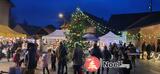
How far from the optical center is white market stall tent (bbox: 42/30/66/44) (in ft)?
134

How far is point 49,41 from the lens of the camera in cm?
4578

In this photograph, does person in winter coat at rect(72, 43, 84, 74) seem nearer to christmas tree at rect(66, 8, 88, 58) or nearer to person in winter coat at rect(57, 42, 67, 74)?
person in winter coat at rect(57, 42, 67, 74)

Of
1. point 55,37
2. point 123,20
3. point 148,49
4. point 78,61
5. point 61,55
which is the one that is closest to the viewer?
point 78,61

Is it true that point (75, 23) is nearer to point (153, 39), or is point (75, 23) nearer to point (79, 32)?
point (79, 32)

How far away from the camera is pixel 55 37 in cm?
4219

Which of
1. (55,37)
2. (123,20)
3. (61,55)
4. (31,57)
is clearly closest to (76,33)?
(55,37)

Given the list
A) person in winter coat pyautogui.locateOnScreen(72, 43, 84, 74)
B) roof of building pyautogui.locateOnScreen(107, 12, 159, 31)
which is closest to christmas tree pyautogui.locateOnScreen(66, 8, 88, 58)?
person in winter coat pyautogui.locateOnScreen(72, 43, 84, 74)

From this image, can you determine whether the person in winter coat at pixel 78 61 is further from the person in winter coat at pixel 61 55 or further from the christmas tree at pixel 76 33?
the christmas tree at pixel 76 33

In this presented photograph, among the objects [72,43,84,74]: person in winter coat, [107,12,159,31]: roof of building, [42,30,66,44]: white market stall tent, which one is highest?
[107,12,159,31]: roof of building

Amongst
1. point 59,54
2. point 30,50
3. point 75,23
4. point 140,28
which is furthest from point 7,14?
point 30,50

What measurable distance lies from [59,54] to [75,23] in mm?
11328

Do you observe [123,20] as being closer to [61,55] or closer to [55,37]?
[55,37]

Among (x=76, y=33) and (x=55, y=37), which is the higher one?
(x=76, y=33)

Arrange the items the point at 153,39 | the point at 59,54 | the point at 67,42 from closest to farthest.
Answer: the point at 59,54
the point at 67,42
the point at 153,39
